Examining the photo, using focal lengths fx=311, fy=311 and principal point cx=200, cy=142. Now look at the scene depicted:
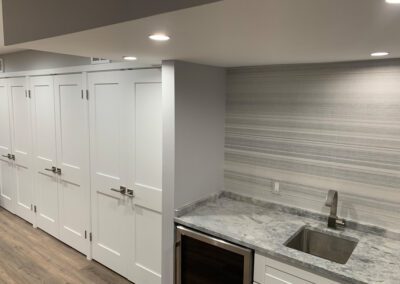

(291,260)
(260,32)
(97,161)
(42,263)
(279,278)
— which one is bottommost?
(42,263)

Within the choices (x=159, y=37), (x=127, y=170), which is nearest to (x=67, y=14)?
(x=159, y=37)

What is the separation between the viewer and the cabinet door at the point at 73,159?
3217 mm

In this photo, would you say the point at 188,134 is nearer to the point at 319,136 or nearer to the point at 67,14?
the point at 319,136

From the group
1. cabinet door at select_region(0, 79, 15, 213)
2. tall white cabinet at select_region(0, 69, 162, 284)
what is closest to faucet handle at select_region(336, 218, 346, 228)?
tall white cabinet at select_region(0, 69, 162, 284)

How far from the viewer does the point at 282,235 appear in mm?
2096

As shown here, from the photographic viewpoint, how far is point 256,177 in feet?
8.74

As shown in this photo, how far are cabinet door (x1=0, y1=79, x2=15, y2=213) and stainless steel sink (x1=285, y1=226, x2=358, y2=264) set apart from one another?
13.5 feet

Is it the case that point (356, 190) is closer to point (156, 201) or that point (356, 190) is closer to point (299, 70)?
point (299, 70)

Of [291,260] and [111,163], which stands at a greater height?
[111,163]

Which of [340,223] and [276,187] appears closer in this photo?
[340,223]

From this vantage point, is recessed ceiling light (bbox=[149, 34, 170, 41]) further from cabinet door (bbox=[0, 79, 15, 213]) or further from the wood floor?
cabinet door (bbox=[0, 79, 15, 213])

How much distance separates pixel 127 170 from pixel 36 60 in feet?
6.77

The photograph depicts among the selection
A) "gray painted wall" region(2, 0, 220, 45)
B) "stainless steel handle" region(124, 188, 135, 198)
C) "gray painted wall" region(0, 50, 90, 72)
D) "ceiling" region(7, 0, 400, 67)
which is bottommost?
"stainless steel handle" region(124, 188, 135, 198)

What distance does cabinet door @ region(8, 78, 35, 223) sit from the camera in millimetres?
4047
